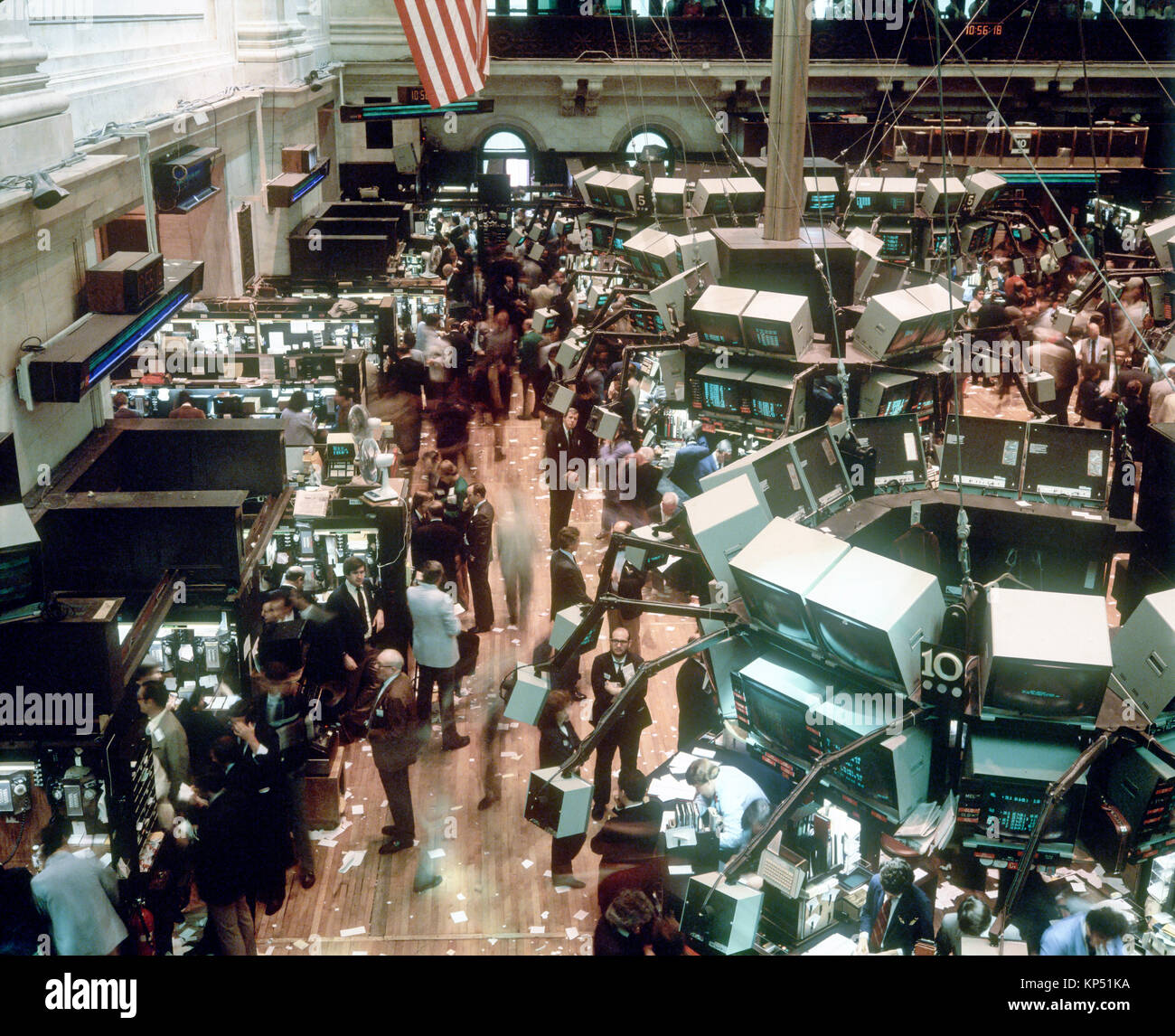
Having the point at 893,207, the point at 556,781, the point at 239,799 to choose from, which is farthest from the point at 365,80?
the point at 556,781

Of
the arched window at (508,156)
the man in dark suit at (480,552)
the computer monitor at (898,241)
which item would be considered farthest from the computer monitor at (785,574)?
the arched window at (508,156)

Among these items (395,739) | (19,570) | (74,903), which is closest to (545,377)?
(395,739)

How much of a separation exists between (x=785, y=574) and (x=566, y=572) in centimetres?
460

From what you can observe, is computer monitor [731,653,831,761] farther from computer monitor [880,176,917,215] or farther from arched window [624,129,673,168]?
arched window [624,129,673,168]

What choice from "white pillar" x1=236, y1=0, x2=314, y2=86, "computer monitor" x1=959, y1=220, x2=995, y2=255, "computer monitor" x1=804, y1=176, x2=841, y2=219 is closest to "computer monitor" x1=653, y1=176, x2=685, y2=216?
"computer monitor" x1=804, y1=176, x2=841, y2=219

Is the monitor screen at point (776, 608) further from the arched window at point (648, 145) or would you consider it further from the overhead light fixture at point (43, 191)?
the arched window at point (648, 145)

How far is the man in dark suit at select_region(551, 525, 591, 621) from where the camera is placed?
887cm

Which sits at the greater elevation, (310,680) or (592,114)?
(592,114)

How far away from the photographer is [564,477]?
11.3 meters

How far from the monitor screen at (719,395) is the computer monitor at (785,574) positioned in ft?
15.9

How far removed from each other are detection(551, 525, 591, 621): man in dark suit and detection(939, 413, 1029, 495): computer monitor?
2824mm
